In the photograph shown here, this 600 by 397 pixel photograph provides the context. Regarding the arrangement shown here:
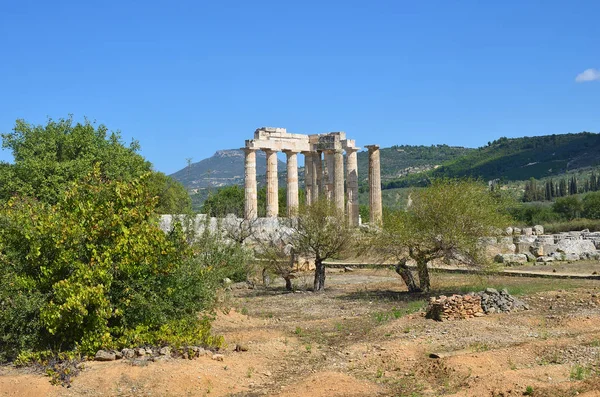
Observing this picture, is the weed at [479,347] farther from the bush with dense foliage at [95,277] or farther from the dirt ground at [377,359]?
the bush with dense foliage at [95,277]

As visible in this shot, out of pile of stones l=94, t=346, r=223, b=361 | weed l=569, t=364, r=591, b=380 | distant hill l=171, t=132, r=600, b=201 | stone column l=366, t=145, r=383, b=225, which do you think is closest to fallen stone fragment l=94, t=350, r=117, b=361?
pile of stones l=94, t=346, r=223, b=361

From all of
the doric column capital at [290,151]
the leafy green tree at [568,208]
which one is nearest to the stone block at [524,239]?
the doric column capital at [290,151]

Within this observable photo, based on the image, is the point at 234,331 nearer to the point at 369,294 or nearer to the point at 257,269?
the point at 369,294

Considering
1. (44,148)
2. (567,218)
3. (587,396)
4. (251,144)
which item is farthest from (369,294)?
(567,218)

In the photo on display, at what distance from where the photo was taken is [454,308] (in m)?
19.1

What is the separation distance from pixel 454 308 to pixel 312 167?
116ft

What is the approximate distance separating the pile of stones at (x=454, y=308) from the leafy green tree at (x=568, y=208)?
196 ft

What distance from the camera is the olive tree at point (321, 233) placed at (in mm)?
27047

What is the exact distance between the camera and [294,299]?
82.9 ft

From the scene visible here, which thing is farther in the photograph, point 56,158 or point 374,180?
point 374,180

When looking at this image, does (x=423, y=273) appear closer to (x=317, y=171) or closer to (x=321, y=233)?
(x=321, y=233)

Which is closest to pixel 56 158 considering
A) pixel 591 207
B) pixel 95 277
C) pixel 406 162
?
pixel 95 277

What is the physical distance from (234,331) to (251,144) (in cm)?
3086

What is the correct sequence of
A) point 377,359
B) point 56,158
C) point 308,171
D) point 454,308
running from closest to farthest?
point 377,359
point 454,308
point 56,158
point 308,171
